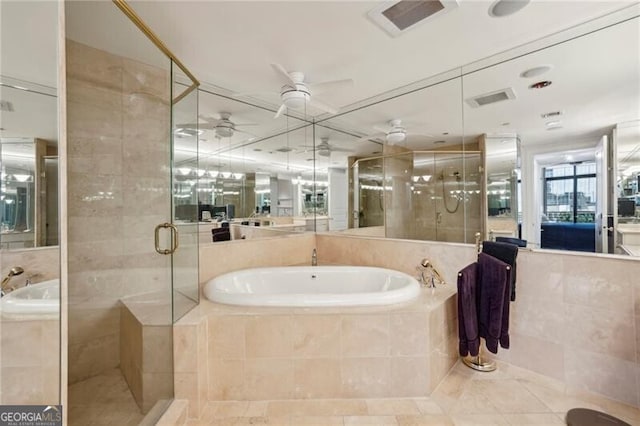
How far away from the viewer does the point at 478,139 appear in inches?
98.0

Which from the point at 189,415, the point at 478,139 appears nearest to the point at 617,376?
the point at 478,139

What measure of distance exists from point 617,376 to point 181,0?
3.56m

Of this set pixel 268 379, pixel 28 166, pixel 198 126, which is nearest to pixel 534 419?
pixel 268 379

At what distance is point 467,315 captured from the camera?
6.56ft

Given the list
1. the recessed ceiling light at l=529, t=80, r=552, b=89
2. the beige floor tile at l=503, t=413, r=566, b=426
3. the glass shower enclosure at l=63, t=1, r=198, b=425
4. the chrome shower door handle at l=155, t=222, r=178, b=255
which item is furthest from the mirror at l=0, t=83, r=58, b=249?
the recessed ceiling light at l=529, t=80, r=552, b=89

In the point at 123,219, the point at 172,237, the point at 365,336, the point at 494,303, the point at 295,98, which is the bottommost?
the point at 365,336

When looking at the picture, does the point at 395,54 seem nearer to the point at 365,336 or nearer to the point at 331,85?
the point at 331,85

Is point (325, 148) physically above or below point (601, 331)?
above

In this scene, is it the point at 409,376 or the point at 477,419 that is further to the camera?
the point at 409,376

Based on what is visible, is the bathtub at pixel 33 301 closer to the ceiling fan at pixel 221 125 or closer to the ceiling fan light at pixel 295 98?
the ceiling fan at pixel 221 125

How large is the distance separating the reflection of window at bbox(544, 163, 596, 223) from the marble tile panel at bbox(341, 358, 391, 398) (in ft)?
5.42

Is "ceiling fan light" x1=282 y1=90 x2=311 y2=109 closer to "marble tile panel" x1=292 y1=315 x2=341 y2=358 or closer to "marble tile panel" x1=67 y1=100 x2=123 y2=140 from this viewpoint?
"marble tile panel" x1=67 y1=100 x2=123 y2=140

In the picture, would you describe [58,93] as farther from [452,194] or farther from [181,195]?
[452,194]

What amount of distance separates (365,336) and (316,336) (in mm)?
314
